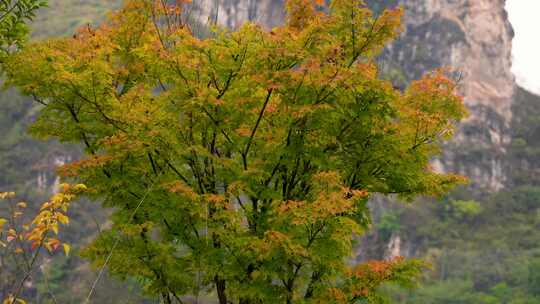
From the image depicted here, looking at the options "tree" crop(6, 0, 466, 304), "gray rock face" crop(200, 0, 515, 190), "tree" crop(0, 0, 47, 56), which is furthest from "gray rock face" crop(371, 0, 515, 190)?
"tree" crop(0, 0, 47, 56)

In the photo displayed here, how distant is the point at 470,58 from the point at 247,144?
334ft

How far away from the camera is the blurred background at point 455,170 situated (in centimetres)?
6700

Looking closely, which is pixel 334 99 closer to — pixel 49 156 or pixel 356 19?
pixel 356 19

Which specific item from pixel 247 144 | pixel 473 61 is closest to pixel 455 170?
pixel 473 61

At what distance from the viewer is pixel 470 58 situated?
339 feet

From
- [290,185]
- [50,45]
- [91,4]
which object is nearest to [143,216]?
[290,185]

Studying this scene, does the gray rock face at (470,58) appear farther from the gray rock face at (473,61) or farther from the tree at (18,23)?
the tree at (18,23)

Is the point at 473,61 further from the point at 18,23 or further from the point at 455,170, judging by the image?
the point at 18,23

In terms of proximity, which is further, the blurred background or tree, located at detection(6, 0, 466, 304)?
the blurred background

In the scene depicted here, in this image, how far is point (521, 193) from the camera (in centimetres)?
9006

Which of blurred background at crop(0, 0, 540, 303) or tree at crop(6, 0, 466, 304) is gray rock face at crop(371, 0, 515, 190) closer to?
blurred background at crop(0, 0, 540, 303)

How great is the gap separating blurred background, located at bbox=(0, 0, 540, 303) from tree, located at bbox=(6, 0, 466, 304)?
4727 centimetres

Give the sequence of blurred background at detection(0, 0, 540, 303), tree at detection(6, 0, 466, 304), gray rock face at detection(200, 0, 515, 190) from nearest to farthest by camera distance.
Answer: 1. tree at detection(6, 0, 466, 304)
2. blurred background at detection(0, 0, 540, 303)
3. gray rock face at detection(200, 0, 515, 190)

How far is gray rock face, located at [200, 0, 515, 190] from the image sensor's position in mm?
98250
